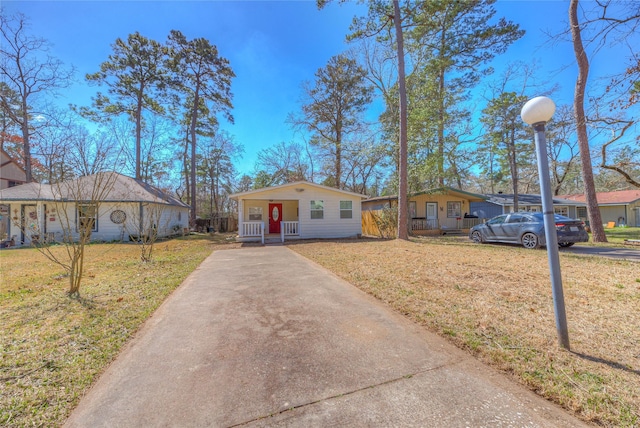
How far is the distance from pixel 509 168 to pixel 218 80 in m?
25.4

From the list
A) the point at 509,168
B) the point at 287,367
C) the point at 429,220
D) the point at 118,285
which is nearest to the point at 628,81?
the point at 287,367

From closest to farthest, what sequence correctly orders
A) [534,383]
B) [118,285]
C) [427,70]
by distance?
[534,383]
[118,285]
[427,70]

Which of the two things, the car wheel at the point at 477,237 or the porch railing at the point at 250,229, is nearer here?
the car wheel at the point at 477,237

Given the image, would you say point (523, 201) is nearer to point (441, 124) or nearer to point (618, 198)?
point (618, 198)

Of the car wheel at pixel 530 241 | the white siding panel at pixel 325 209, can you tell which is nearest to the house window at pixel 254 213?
the white siding panel at pixel 325 209

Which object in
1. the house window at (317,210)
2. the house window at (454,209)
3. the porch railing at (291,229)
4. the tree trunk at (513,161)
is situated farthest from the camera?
the house window at (454,209)

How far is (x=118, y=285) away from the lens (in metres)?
5.10

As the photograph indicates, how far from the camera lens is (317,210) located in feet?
47.1

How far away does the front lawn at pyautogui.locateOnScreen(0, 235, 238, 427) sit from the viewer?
1947mm

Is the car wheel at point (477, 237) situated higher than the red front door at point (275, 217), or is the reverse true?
the red front door at point (275, 217)

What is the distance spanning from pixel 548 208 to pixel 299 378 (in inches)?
112

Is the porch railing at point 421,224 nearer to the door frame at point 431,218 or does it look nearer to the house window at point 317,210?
the door frame at point 431,218

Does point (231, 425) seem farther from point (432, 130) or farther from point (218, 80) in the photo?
point (218, 80)

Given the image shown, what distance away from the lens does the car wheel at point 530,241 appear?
367 inches
